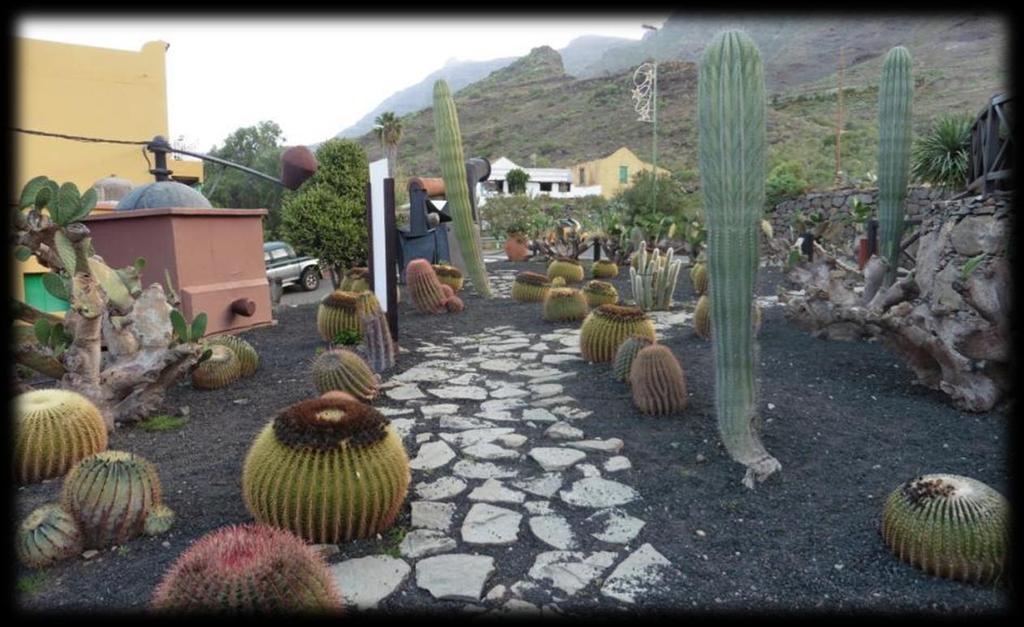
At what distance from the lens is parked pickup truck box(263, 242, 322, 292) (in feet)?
53.6

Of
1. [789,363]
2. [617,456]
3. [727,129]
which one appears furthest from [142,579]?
[789,363]

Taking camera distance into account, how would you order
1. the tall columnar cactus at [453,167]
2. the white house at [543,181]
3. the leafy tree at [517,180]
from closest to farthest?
the tall columnar cactus at [453,167] < the leafy tree at [517,180] < the white house at [543,181]

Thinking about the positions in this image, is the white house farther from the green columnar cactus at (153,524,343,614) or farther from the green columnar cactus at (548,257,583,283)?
the green columnar cactus at (153,524,343,614)

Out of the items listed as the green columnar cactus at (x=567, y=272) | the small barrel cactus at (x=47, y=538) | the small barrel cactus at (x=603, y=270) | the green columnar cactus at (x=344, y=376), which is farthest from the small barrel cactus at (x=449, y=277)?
the small barrel cactus at (x=47, y=538)

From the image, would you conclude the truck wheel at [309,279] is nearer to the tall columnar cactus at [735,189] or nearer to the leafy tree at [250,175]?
the leafy tree at [250,175]

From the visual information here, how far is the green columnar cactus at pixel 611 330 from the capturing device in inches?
244

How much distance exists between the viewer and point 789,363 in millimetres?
5957

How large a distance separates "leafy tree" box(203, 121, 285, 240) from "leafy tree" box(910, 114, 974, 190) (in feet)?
→ 64.8

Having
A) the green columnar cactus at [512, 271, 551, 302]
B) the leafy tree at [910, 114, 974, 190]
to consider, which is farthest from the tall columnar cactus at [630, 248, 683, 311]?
the leafy tree at [910, 114, 974, 190]

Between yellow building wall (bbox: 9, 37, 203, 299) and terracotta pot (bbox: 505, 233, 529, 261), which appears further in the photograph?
terracotta pot (bbox: 505, 233, 529, 261)

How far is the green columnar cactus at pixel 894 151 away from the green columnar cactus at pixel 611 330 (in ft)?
10.2

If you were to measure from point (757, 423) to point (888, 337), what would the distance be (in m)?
2.05

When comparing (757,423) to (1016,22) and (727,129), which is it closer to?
(727,129)

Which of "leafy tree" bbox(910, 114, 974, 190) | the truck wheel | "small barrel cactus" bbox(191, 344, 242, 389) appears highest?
"leafy tree" bbox(910, 114, 974, 190)
